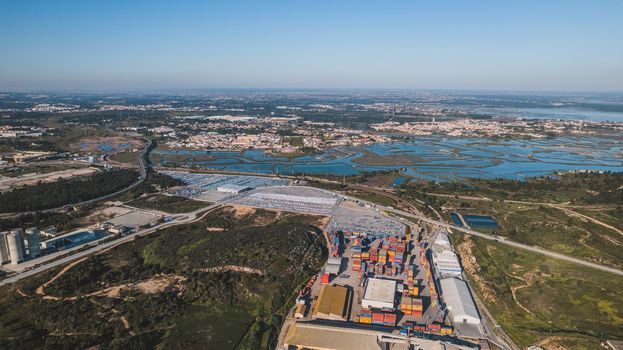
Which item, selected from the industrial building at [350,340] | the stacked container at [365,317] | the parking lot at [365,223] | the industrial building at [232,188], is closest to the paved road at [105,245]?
the industrial building at [232,188]

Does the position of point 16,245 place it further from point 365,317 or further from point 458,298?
point 458,298

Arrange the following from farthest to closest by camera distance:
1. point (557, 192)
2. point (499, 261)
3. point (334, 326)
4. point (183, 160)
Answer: point (183, 160)
point (557, 192)
point (499, 261)
point (334, 326)

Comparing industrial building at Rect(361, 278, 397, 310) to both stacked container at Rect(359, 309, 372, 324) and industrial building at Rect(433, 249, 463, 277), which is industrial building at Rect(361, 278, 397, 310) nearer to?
stacked container at Rect(359, 309, 372, 324)

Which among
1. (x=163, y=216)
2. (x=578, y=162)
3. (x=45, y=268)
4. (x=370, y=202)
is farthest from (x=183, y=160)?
(x=578, y=162)

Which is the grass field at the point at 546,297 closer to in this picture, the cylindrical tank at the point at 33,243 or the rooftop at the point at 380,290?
the rooftop at the point at 380,290

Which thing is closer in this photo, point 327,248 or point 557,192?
point 327,248

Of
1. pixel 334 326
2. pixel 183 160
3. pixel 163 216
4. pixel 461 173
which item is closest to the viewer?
pixel 334 326

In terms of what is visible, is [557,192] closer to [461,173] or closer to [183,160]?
[461,173]
